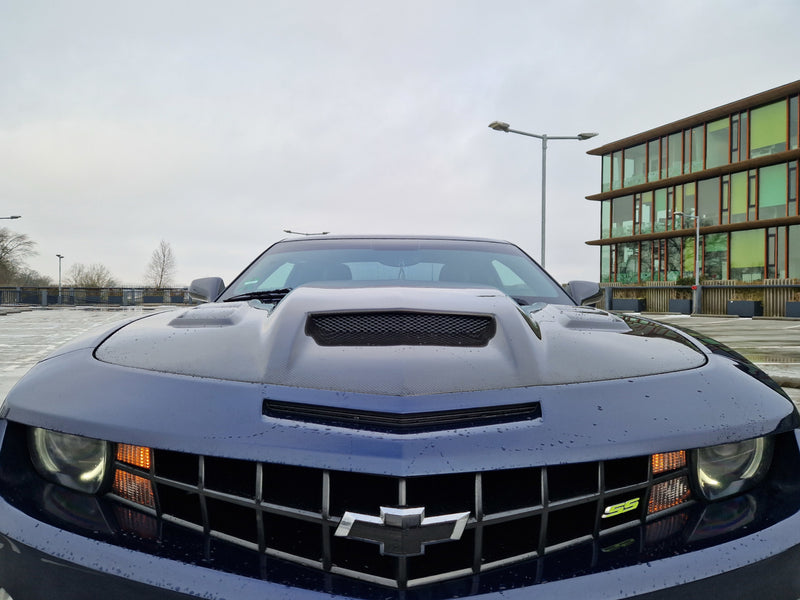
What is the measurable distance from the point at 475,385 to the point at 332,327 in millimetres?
431

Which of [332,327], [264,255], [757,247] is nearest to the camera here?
[332,327]

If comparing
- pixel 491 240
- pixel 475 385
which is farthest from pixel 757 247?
pixel 475 385

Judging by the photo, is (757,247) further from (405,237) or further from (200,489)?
(200,489)

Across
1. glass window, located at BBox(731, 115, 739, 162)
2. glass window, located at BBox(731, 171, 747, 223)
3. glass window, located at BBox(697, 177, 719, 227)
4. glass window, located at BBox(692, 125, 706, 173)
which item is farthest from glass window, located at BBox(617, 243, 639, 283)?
glass window, located at BBox(731, 115, 739, 162)

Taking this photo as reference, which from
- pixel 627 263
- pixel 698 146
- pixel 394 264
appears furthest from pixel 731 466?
pixel 627 263

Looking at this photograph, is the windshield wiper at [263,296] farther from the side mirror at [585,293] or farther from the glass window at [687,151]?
the glass window at [687,151]

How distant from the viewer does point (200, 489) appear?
1013mm

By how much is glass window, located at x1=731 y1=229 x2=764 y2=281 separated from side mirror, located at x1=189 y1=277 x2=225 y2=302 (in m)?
34.4

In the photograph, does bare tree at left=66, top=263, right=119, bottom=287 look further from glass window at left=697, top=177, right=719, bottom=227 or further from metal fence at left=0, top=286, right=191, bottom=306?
glass window at left=697, top=177, right=719, bottom=227

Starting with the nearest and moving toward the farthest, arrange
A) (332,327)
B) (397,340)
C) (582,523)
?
1. (582,523)
2. (397,340)
3. (332,327)

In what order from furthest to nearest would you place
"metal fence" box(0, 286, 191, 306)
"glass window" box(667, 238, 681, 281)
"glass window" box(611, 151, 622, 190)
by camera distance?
"metal fence" box(0, 286, 191, 306), "glass window" box(611, 151, 622, 190), "glass window" box(667, 238, 681, 281)

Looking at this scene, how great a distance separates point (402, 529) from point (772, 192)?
118ft

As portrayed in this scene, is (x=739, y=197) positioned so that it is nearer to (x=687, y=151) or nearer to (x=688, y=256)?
(x=688, y=256)

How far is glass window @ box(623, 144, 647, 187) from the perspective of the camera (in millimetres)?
37031
